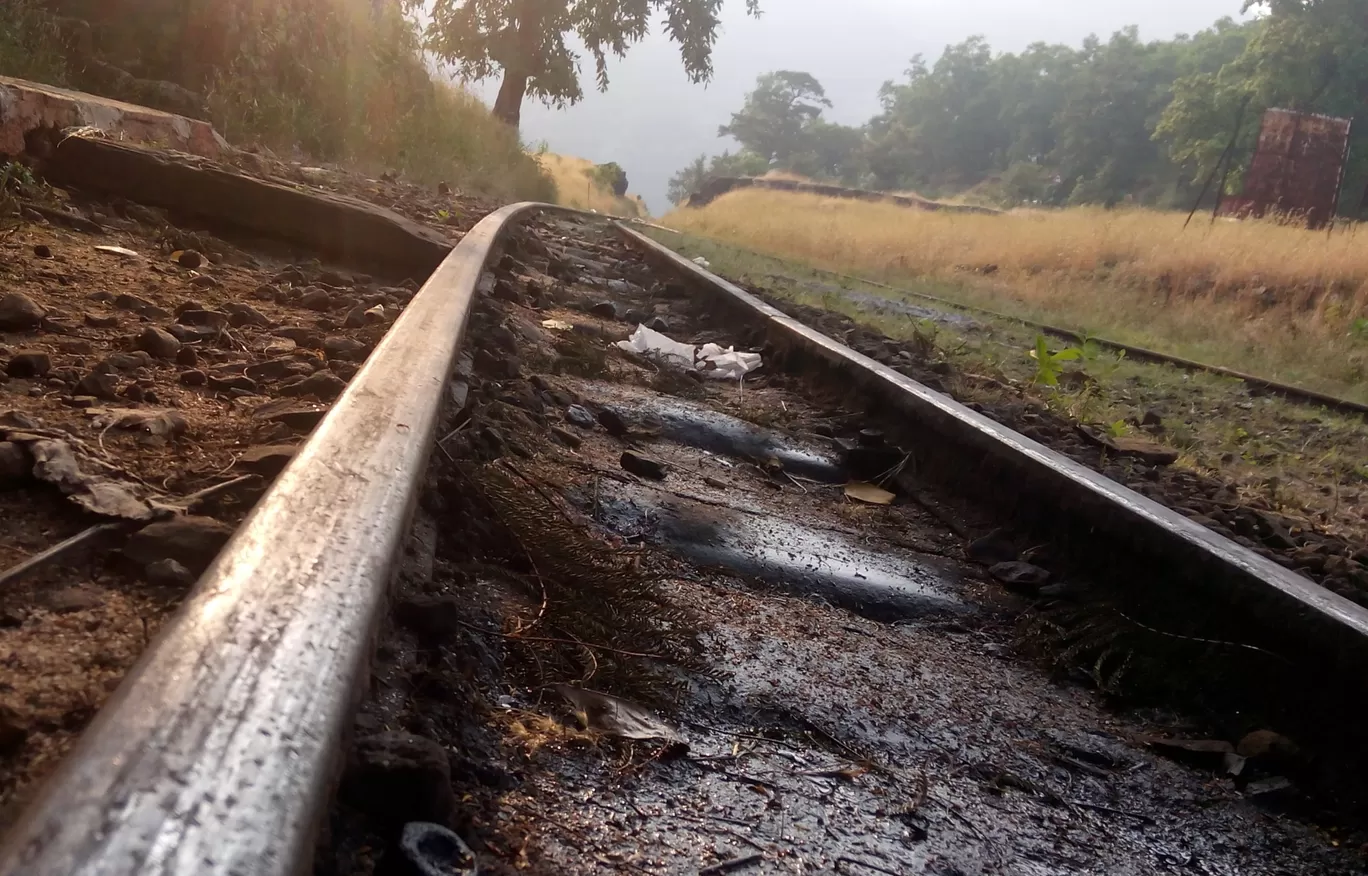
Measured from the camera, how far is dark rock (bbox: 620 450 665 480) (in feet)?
7.94

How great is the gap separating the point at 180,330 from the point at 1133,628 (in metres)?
2.16

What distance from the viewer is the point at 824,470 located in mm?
2975

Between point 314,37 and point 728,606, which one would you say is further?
point 314,37

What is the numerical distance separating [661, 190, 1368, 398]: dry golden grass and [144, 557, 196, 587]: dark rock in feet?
28.0

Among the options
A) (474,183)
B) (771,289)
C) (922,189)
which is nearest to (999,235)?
(474,183)

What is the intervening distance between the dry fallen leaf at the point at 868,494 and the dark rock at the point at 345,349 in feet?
4.36

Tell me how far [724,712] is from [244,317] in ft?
6.26

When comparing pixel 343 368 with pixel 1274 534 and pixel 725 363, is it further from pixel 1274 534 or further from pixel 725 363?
pixel 1274 534

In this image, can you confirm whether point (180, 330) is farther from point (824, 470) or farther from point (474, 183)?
point (474, 183)

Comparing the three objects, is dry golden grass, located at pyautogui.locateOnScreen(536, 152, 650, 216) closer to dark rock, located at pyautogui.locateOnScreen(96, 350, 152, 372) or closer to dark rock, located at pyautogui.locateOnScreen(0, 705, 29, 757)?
dark rock, located at pyautogui.locateOnScreen(96, 350, 152, 372)

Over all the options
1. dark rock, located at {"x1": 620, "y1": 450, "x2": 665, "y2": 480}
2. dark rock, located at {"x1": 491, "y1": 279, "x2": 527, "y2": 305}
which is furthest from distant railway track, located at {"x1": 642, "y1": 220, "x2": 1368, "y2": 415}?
dark rock, located at {"x1": 620, "y1": 450, "x2": 665, "y2": 480}

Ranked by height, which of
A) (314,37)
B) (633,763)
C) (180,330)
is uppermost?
(314,37)

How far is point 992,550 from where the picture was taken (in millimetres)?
2451

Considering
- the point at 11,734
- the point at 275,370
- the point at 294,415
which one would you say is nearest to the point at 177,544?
the point at 11,734
